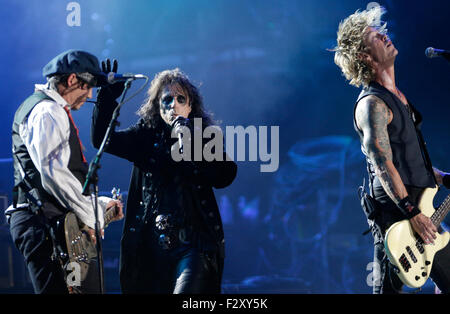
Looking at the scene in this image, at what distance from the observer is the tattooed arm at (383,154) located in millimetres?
2797

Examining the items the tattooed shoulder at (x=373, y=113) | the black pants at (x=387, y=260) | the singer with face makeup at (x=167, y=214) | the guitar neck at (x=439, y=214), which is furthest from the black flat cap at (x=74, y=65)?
the guitar neck at (x=439, y=214)

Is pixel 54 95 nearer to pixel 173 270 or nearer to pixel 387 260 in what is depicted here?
pixel 173 270

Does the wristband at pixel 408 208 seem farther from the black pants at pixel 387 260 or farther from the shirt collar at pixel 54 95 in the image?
the shirt collar at pixel 54 95

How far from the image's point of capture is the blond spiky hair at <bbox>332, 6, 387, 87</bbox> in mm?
3209

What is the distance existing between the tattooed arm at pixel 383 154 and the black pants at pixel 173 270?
3.75ft

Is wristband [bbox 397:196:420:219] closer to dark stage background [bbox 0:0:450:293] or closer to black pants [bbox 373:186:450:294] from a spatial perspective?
black pants [bbox 373:186:450:294]

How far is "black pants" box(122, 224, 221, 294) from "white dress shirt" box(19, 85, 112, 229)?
0.57 meters

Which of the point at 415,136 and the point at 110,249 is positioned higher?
the point at 415,136

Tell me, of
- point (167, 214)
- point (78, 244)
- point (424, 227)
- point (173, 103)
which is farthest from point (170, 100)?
point (424, 227)

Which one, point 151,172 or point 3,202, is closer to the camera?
point 151,172

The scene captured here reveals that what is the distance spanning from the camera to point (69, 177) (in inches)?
101

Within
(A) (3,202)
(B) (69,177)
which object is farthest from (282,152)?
(B) (69,177)
